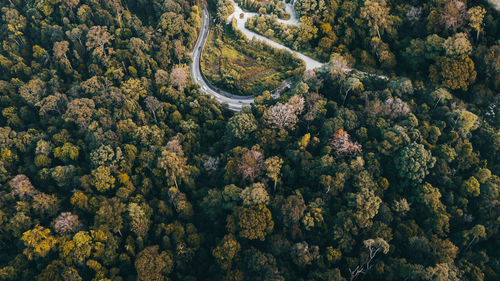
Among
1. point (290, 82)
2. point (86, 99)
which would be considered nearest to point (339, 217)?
point (290, 82)

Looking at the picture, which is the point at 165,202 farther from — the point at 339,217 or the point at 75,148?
the point at 339,217

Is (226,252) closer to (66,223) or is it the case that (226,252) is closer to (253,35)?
(66,223)

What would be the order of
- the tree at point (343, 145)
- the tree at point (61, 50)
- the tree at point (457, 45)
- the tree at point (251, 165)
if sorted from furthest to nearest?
the tree at point (61, 50) → the tree at point (457, 45) → the tree at point (343, 145) → the tree at point (251, 165)

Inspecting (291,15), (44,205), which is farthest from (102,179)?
(291,15)

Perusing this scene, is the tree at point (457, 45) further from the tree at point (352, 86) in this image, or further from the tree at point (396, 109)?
the tree at point (352, 86)

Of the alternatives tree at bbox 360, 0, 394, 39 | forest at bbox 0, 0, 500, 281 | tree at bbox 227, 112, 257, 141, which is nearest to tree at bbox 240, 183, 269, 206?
forest at bbox 0, 0, 500, 281

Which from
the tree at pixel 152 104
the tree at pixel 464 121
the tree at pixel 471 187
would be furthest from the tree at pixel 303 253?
the tree at pixel 152 104
